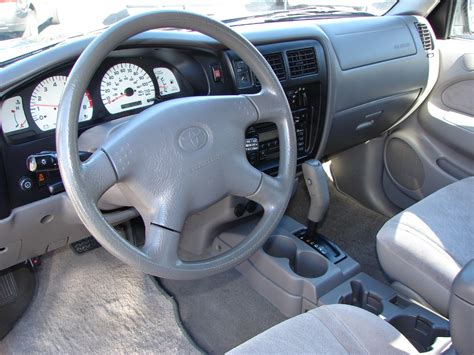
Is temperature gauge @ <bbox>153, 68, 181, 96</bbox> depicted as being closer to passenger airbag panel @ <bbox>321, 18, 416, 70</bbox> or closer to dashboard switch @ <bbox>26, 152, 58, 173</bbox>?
dashboard switch @ <bbox>26, 152, 58, 173</bbox>

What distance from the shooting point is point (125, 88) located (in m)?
1.31

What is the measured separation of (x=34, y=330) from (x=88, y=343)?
24cm

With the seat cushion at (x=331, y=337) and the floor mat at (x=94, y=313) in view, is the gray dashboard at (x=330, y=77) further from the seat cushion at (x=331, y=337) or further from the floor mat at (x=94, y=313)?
the seat cushion at (x=331, y=337)

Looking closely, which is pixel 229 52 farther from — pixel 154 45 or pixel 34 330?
pixel 34 330

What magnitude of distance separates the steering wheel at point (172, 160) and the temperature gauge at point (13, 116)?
0.31m

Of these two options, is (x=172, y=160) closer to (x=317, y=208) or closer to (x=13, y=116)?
(x=13, y=116)

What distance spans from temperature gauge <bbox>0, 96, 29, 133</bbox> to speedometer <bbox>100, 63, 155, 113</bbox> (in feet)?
0.70

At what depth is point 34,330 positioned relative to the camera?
1784 millimetres

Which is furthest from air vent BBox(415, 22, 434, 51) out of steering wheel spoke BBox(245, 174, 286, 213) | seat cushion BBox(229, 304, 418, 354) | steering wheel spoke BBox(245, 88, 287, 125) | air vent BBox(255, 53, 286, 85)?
seat cushion BBox(229, 304, 418, 354)

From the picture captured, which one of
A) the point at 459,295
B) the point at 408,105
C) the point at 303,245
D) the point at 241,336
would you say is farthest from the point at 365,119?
the point at 459,295

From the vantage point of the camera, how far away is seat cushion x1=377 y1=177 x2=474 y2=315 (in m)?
1.24

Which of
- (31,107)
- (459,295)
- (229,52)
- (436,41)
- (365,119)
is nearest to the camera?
(459,295)

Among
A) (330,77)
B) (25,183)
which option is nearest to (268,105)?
(330,77)

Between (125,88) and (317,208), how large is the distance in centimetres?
78
